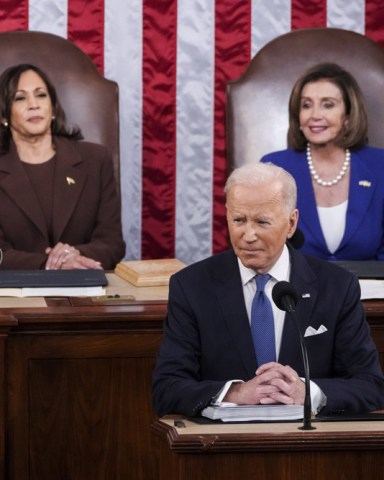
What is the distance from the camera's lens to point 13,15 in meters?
5.55

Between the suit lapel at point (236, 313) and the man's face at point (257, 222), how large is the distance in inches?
2.4

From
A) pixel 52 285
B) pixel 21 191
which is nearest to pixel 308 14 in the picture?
pixel 21 191

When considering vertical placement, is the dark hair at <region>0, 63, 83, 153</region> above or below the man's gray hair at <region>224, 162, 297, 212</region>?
above

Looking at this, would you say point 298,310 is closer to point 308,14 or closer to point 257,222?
point 257,222

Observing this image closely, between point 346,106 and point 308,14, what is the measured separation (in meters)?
0.87

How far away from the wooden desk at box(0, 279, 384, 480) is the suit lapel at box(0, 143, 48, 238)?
4.18 ft

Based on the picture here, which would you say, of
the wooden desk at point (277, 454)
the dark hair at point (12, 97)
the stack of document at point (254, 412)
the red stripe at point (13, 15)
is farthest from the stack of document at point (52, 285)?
the red stripe at point (13, 15)

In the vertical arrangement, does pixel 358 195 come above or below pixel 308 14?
below

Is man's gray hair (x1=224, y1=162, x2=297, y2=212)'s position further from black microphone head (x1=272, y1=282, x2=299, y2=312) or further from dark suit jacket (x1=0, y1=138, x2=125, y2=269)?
dark suit jacket (x1=0, y1=138, x2=125, y2=269)

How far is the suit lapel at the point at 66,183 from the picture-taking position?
4.91m

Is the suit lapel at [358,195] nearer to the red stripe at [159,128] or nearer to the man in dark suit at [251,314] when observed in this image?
the red stripe at [159,128]

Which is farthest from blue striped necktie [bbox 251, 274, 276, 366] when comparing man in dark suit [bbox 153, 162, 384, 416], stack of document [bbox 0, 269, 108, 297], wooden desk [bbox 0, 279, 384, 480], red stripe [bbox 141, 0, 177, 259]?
red stripe [bbox 141, 0, 177, 259]

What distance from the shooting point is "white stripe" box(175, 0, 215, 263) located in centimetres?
569

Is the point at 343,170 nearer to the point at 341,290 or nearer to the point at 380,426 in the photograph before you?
the point at 341,290
